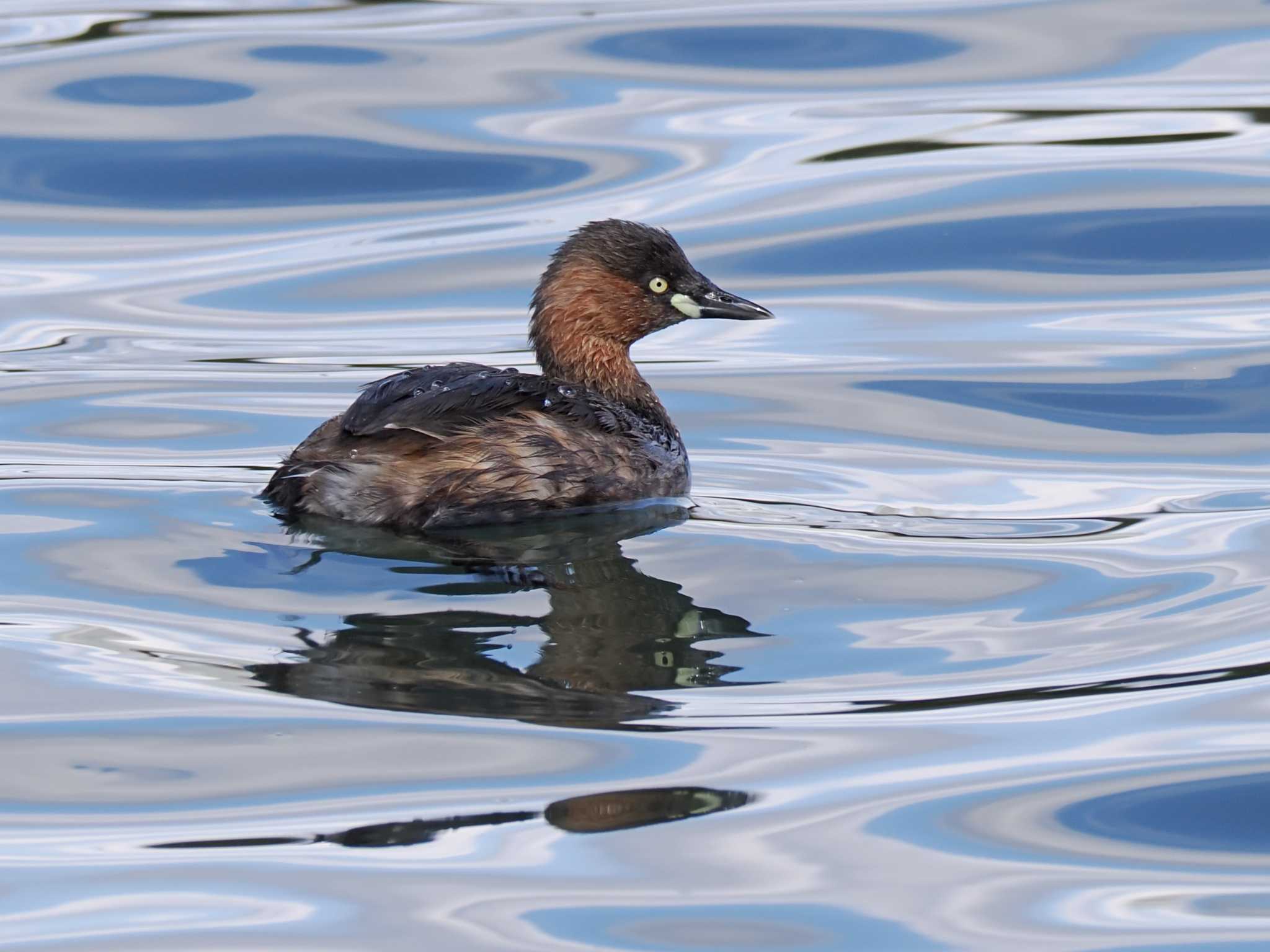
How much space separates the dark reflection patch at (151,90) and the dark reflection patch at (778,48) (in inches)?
80.8

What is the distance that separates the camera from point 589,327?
7.39 m

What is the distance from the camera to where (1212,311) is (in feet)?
30.1

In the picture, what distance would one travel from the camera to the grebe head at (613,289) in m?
7.35

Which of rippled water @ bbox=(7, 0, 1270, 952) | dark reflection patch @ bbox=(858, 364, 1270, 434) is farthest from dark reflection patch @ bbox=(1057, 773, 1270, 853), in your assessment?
dark reflection patch @ bbox=(858, 364, 1270, 434)

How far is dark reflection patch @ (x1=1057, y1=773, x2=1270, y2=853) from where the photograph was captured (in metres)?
4.27

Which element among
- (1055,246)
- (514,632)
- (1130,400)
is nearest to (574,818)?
(514,632)

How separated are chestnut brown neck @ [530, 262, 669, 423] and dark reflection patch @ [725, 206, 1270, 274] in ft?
8.45

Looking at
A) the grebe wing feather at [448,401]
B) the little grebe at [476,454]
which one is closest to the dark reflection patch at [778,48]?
the little grebe at [476,454]

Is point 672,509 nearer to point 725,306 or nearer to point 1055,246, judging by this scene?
point 725,306

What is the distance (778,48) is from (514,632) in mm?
7503

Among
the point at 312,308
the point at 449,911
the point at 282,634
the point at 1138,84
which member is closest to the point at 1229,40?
the point at 1138,84

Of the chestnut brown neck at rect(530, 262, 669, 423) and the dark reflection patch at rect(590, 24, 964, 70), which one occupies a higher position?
the dark reflection patch at rect(590, 24, 964, 70)

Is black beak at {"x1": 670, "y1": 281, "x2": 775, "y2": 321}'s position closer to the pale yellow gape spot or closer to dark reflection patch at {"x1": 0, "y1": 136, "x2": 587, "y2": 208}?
the pale yellow gape spot

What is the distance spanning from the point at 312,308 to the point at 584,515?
3.30m
